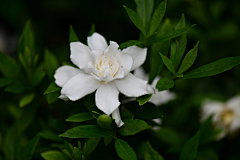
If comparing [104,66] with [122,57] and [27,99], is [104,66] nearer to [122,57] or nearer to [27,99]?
[122,57]

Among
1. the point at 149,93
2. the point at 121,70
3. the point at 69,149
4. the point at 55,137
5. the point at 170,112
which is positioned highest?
the point at 121,70

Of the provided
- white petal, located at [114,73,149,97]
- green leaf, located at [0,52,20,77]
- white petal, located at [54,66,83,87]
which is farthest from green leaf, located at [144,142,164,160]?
green leaf, located at [0,52,20,77]

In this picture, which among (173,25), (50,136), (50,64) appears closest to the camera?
(50,136)

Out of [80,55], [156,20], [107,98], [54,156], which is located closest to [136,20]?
[156,20]

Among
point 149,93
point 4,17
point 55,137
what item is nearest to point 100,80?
point 149,93

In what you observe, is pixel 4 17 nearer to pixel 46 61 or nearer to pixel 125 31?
pixel 125 31
